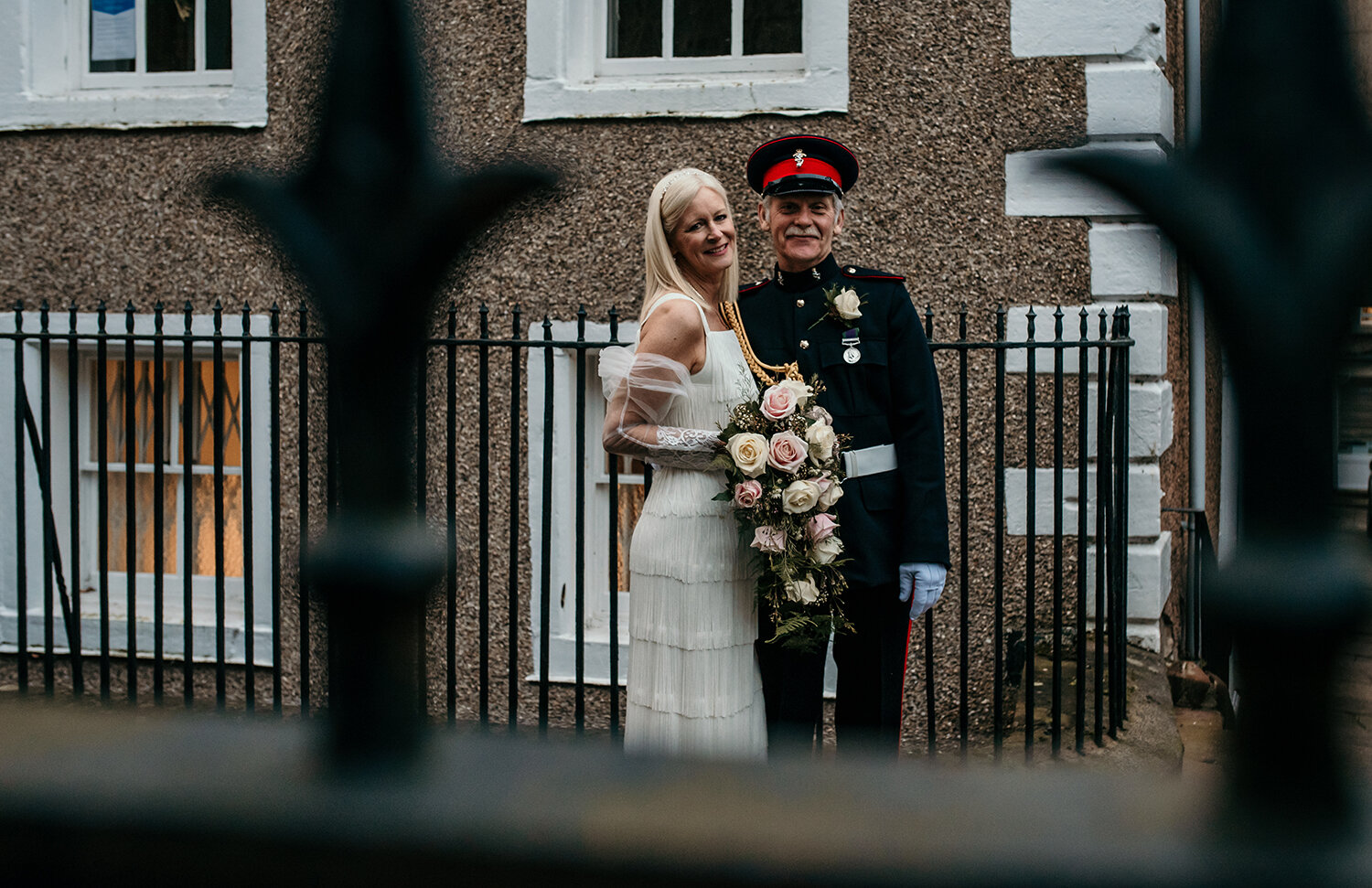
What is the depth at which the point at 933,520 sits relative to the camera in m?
3.24

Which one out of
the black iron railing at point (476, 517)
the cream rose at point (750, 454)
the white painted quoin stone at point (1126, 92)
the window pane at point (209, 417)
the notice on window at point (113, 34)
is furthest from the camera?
the notice on window at point (113, 34)

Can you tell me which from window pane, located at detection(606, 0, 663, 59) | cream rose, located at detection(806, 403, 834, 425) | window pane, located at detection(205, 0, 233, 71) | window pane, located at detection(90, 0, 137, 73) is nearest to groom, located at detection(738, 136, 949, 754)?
cream rose, located at detection(806, 403, 834, 425)

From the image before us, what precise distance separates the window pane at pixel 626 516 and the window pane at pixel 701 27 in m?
2.15

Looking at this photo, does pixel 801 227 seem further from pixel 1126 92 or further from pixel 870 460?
pixel 1126 92

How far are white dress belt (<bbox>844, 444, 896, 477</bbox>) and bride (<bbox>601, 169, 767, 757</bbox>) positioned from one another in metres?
0.35

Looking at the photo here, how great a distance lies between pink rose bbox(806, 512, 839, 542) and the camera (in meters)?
3.01

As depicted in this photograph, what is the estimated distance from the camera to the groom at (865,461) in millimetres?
3254

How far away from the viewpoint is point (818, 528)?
119 inches

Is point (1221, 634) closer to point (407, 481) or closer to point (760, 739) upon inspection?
point (407, 481)

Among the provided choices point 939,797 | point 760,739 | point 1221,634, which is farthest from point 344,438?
point 760,739

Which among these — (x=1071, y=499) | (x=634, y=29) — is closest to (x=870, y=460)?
(x=1071, y=499)

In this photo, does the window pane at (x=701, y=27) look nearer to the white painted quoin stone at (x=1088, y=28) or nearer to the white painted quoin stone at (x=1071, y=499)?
the white painted quoin stone at (x=1088, y=28)

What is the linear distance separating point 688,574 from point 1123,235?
287 cm

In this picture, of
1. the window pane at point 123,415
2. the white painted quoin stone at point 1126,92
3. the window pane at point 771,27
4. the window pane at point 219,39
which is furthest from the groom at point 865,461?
the window pane at point 123,415
